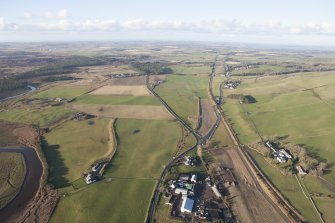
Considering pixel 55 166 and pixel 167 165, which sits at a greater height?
pixel 55 166

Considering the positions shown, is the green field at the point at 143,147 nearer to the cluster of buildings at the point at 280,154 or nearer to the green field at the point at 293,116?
the green field at the point at 293,116

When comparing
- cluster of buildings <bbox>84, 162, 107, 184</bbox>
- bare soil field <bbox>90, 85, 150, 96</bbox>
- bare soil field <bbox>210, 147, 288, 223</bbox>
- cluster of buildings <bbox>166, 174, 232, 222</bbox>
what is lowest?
bare soil field <bbox>210, 147, 288, 223</bbox>

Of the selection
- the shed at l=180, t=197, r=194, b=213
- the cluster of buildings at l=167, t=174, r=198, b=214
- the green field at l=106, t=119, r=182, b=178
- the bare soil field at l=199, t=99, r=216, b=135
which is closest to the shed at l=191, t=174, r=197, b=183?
the cluster of buildings at l=167, t=174, r=198, b=214

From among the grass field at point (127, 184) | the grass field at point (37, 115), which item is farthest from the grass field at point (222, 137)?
the grass field at point (37, 115)

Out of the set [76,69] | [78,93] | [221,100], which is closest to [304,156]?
[221,100]

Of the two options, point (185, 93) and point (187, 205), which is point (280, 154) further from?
point (185, 93)

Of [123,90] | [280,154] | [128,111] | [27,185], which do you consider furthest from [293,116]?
[27,185]

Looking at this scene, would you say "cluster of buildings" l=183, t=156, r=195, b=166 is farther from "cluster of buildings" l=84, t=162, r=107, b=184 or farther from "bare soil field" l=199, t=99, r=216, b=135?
"cluster of buildings" l=84, t=162, r=107, b=184

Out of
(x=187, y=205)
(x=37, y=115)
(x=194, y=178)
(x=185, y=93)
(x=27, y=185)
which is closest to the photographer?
(x=187, y=205)
